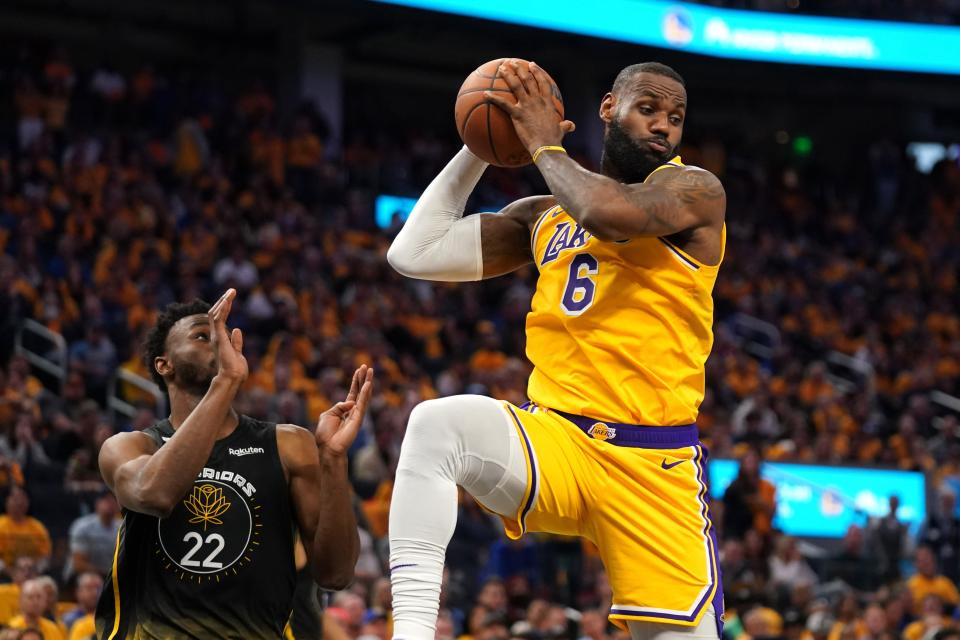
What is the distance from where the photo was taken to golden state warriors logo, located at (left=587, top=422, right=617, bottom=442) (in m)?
4.52

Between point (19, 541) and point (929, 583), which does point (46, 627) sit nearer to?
point (19, 541)

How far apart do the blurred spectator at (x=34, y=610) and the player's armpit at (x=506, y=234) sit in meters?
4.56

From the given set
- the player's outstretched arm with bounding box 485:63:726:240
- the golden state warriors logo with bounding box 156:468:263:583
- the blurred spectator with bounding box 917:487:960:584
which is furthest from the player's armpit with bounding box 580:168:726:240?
the blurred spectator with bounding box 917:487:960:584

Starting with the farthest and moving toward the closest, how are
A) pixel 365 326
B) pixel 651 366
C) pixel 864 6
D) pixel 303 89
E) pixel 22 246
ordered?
1. pixel 864 6
2. pixel 303 89
3. pixel 365 326
4. pixel 22 246
5. pixel 651 366

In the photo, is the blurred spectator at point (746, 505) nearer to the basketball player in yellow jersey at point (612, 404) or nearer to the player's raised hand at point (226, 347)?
the basketball player in yellow jersey at point (612, 404)

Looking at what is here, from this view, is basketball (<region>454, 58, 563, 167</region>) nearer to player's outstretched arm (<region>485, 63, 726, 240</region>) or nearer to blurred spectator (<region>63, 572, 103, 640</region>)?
player's outstretched arm (<region>485, 63, 726, 240</region>)

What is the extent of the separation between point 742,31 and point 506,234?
61.5 feet

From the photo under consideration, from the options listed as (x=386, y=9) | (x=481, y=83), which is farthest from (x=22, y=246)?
(x=481, y=83)

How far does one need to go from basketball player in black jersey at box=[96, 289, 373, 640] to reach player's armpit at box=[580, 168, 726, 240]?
108 cm

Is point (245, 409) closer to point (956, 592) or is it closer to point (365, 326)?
point (365, 326)

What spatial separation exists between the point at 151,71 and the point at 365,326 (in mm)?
6053

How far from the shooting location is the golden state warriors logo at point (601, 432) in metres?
4.52

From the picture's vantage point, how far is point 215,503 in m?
4.65

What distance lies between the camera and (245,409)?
1236cm
